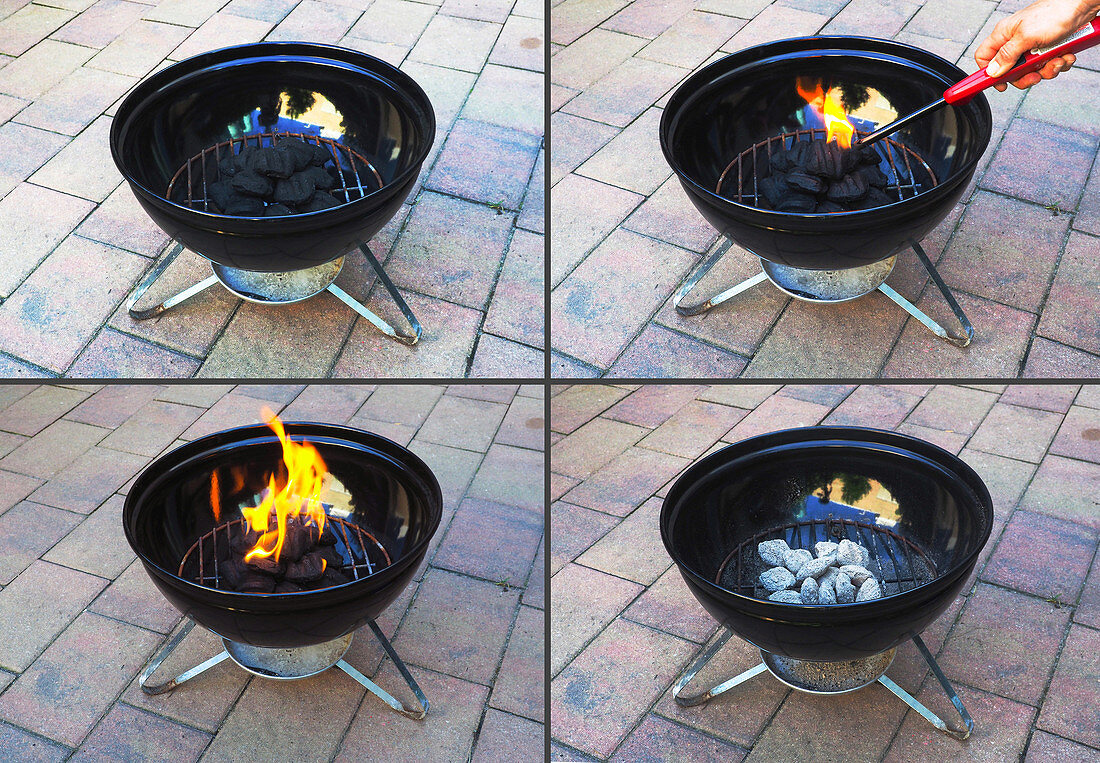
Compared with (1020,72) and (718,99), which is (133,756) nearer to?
(718,99)

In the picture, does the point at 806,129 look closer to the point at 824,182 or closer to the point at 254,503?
the point at 824,182

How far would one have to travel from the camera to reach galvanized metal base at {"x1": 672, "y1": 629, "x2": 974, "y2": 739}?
2.03m

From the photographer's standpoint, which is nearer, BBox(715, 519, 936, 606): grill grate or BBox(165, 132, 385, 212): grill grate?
BBox(715, 519, 936, 606): grill grate

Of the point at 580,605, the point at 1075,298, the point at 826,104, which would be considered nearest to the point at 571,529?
the point at 580,605

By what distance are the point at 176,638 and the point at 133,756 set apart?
0.26 meters

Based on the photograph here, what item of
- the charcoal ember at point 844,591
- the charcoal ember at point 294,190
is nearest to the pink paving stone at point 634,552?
the charcoal ember at point 844,591

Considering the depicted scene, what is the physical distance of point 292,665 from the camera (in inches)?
84.6

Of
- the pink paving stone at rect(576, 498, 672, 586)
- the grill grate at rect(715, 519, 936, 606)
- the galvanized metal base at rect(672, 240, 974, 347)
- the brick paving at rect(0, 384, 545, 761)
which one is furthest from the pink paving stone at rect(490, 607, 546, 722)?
the galvanized metal base at rect(672, 240, 974, 347)

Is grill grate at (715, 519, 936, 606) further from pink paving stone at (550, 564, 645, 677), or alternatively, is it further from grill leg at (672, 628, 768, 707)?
pink paving stone at (550, 564, 645, 677)

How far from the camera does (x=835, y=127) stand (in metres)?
2.46

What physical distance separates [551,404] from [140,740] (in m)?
1.58

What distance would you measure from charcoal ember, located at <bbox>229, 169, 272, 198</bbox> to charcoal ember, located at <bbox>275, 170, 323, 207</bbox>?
26 millimetres

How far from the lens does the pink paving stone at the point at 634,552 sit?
258 centimetres

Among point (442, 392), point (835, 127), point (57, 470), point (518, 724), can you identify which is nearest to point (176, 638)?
point (518, 724)
